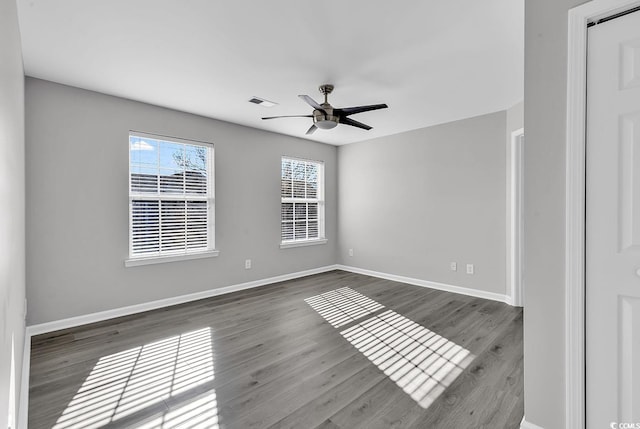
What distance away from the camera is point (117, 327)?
318 centimetres

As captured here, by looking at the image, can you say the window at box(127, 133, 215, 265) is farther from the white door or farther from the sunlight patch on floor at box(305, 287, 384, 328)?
the white door

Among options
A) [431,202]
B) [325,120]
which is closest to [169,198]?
[325,120]

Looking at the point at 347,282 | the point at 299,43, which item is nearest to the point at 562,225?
the point at 299,43

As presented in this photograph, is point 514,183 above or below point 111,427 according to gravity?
above

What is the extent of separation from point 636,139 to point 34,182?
15.1ft

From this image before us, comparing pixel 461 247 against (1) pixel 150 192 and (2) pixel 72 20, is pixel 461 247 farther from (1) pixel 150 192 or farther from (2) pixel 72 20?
(2) pixel 72 20

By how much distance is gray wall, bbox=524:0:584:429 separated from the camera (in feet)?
4.83

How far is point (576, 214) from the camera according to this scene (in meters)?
1.42

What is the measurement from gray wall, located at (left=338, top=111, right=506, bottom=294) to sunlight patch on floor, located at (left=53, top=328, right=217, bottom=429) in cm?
350

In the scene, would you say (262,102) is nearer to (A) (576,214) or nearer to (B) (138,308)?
(B) (138,308)

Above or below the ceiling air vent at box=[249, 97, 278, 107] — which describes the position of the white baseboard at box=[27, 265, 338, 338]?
below

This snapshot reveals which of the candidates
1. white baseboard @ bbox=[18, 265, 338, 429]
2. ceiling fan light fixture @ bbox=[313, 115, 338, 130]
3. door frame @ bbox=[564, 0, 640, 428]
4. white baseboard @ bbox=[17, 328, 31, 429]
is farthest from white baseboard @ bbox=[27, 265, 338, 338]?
door frame @ bbox=[564, 0, 640, 428]

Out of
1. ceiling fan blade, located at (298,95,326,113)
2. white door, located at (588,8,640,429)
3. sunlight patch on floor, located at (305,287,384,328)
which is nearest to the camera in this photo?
white door, located at (588,8,640,429)

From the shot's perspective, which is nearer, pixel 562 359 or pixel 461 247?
pixel 562 359
